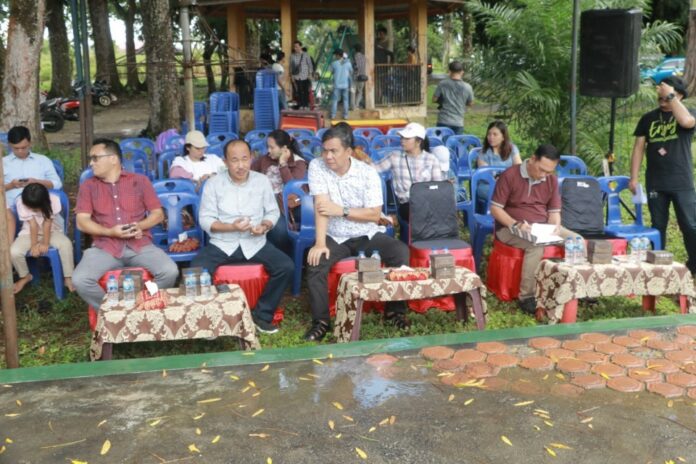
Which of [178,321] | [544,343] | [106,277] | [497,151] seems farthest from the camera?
[497,151]

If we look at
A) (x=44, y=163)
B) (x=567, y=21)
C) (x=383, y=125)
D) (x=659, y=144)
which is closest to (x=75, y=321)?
(x=44, y=163)

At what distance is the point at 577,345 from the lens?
14.2 feet

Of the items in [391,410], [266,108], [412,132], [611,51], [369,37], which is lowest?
[391,410]

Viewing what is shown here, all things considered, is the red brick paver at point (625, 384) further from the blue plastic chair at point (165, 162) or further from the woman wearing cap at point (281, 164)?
the blue plastic chair at point (165, 162)

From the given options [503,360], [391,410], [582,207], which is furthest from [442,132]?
[391,410]

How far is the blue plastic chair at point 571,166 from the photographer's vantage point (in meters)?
7.75

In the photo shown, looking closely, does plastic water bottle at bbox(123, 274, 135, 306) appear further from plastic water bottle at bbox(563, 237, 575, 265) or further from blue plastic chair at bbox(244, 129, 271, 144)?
blue plastic chair at bbox(244, 129, 271, 144)

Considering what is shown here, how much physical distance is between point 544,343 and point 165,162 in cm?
519

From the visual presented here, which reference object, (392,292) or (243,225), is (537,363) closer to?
(392,292)

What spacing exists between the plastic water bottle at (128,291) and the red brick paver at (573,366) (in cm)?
248

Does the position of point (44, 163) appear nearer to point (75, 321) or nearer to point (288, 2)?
point (75, 321)

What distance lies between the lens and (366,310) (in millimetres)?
5910

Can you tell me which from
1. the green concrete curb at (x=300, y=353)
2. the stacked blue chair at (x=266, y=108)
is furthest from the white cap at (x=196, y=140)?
the stacked blue chair at (x=266, y=108)

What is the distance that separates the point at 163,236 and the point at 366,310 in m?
1.78
